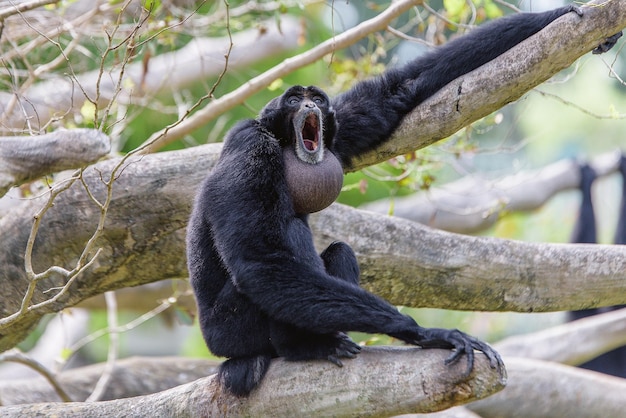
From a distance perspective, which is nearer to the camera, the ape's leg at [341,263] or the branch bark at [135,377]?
the ape's leg at [341,263]

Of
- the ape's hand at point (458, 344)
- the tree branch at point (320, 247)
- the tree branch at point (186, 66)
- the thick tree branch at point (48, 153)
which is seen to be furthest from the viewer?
the tree branch at point (186, 66)

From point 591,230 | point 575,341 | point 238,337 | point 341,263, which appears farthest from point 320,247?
point 591,230

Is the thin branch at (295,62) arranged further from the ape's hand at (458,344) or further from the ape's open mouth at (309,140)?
the ape's hand at (458,344)

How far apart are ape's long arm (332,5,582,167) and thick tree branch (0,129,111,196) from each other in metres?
2.23

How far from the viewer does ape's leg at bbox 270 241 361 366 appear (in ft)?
13.5

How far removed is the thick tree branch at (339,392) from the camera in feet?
12.1

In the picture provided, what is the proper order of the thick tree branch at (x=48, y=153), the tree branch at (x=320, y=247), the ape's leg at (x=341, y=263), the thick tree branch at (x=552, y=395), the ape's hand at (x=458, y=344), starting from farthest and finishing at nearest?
the thick tree branch at (x=552, y=395) < the tree branch at (x=320, y=247) < the ape's leg at (x=341, y=263) < the ape's hand at (x=458, y=344) < the thick tree branch at (x=48, y=153)

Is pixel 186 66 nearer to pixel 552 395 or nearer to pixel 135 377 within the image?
pixel 135 377

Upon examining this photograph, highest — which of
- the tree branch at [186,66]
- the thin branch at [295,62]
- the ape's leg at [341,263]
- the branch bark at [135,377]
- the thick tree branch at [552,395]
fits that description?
the tree branch at [186,66]

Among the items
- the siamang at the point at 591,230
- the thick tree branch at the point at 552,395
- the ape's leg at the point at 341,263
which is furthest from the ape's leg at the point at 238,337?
the siamang at the point at 591,230

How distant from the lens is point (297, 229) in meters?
4.40

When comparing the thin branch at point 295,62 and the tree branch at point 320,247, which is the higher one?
the thin branch at point 295,62

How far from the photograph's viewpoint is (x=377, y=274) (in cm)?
591

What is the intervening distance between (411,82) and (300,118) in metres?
0.86
